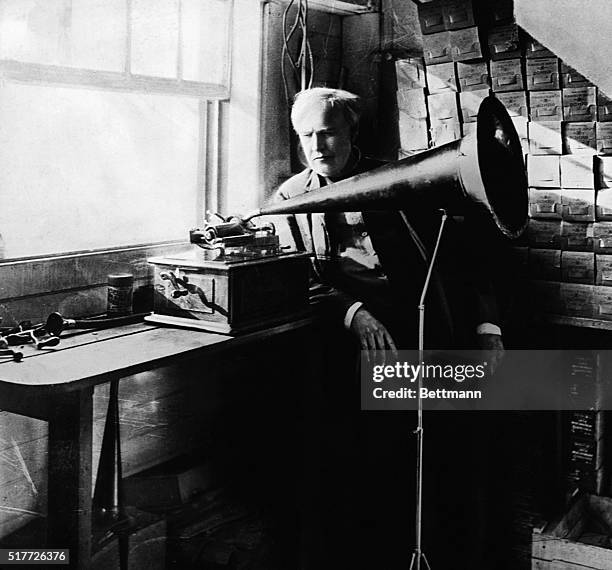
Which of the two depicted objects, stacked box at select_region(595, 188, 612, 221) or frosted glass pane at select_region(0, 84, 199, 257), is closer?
frosted glass pane at select_region(0, 84, 199, 257)

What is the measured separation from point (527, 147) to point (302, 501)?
61.6 inches

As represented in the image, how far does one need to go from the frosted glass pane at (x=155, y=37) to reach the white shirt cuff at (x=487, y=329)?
1.44 metres

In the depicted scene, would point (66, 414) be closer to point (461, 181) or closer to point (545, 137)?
point (461, 181)

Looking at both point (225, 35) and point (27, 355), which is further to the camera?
point (225, 35)

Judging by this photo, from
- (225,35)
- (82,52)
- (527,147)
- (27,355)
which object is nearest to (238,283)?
(27,355)

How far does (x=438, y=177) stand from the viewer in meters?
2.43

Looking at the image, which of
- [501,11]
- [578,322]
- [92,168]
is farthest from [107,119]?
[578,322]

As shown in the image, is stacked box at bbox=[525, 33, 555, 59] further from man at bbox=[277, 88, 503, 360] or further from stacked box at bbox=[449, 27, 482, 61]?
man at bbox=[277, 88, 503, 360]

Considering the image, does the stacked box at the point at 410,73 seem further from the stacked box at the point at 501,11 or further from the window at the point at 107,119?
the window at the point at 107,119

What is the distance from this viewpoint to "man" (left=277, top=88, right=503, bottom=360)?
306 cm

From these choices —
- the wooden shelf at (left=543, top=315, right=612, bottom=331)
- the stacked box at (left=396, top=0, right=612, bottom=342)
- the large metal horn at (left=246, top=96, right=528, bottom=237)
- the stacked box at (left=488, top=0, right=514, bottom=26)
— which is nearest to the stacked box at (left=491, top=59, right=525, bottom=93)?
the stacked box at (left=396, top=0, right=612, bottom=342)

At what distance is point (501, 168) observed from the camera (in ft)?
8.39

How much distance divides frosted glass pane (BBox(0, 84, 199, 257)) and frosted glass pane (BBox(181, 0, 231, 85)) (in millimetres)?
124

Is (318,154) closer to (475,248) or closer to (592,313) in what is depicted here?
(475,248)
